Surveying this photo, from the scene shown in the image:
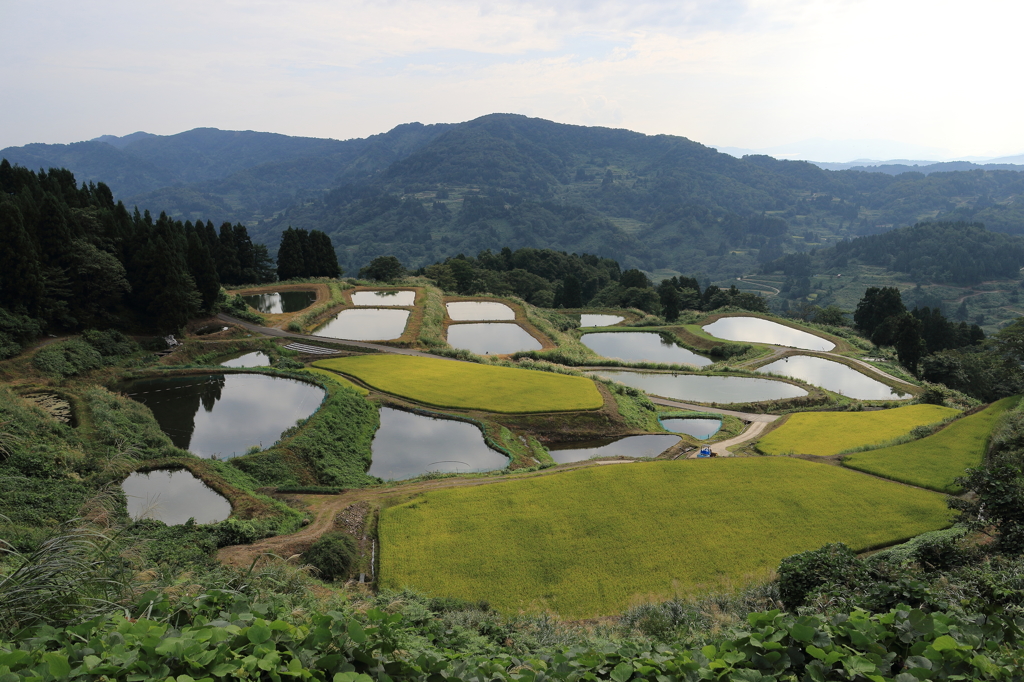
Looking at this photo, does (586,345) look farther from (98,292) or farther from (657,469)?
(98,292)

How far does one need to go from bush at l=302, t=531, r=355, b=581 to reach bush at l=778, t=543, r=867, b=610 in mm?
11357

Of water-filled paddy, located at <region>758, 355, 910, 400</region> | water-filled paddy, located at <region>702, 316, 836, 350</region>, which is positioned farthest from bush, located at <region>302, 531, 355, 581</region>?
water-filled paddy, located at <region>702, 316, 836, 350</region>

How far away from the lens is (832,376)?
160 ft

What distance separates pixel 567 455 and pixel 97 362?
92.7 feet

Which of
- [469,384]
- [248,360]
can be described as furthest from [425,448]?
[248,360]

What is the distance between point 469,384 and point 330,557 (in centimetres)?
2119

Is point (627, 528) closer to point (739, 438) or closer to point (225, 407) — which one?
point (739, 438)

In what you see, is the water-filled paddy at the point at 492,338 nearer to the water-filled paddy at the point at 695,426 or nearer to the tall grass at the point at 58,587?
the water-filled paddy at the point at 695,426

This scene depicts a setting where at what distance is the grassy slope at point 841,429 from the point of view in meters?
28.7

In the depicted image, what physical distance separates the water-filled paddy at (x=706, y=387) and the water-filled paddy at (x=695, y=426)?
18.2ft

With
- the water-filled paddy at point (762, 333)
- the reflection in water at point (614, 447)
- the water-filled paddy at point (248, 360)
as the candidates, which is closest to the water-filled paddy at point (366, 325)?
the water-filled paddy at point (248, 360)

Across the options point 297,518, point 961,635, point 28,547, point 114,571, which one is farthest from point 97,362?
point 961,635

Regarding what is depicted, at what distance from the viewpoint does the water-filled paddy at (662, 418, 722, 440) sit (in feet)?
108

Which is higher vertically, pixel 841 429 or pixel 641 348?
pixel 641 348
